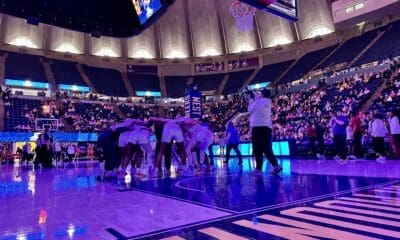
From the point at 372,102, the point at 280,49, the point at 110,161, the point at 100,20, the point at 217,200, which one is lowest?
the point at 217,200

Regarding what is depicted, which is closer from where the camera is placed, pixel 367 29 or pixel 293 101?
pixel 293 101

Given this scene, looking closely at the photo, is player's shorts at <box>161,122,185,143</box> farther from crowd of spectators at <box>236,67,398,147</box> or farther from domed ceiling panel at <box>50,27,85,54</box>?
domed ceiling panel at <box>50,27,85,54</box>

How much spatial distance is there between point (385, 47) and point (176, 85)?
24704 mm

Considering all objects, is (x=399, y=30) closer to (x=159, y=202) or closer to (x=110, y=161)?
(x=110, y=161)

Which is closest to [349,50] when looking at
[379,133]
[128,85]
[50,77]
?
[379,133]

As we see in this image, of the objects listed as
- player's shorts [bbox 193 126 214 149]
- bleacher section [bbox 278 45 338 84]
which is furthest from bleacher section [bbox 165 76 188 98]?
player's shorts [bbox 193 126 214 149]

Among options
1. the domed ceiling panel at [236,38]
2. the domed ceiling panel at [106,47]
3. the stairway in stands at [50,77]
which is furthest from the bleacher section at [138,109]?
the domed ceiling panel at [236,38]

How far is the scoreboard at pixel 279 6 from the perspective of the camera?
36.7 ft

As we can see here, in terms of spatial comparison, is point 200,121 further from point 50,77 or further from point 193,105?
point 50,77

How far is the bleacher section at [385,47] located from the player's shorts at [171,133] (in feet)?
79.6

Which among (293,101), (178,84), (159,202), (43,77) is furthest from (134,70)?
(159,202)

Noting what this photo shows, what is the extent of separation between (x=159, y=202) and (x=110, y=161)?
5.15 m

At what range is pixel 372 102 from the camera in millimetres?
19938

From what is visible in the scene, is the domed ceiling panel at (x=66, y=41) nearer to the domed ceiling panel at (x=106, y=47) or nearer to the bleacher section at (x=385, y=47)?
the domed ceiling panel at (x=106, y=47)
